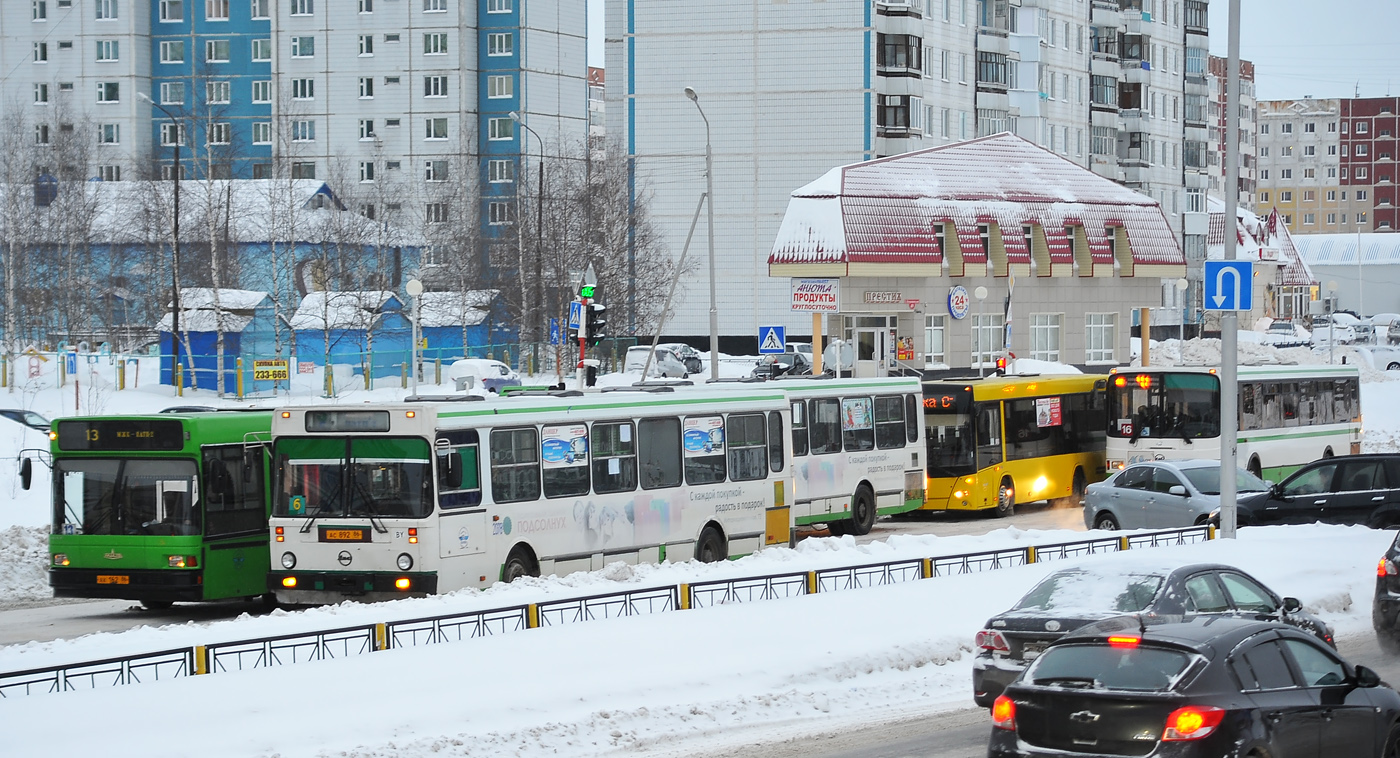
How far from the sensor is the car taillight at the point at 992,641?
11766 millimetres

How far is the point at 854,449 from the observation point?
93.5 feet

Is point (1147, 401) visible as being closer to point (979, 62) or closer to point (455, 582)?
point (455, 582)

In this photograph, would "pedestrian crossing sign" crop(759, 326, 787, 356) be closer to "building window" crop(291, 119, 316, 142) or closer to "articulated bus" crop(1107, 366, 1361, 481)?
"articulated bus" crop(1107, 366, 1361, 481)

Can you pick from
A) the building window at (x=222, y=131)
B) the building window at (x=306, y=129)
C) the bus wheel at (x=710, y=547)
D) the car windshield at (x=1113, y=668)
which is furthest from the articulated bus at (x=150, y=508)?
the building window at (x=306, y=129)

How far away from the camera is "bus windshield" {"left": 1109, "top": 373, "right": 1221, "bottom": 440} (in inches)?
1324

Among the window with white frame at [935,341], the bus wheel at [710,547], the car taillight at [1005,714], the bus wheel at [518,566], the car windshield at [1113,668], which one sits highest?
the window with white frame at [935,341]

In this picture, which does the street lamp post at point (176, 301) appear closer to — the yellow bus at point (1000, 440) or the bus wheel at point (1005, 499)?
the yellow bus at point (1000, 440)

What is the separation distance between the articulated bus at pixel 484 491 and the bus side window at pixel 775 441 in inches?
60.2

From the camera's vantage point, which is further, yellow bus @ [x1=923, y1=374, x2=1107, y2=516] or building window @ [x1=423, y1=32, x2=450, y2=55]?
building window @ [x1=423, y1=32, x2=450, y2=55]

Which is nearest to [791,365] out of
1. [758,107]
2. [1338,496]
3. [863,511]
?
[758,107]

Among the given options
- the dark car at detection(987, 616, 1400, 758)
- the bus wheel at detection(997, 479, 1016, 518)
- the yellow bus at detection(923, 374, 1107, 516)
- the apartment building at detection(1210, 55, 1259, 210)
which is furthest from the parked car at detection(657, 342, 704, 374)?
the apartment building at detection(1210, 55, 1259, 210)

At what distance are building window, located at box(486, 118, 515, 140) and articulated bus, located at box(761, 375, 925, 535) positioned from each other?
223ft

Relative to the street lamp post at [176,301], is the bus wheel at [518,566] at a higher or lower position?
lower

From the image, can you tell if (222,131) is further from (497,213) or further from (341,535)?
(341,535)
